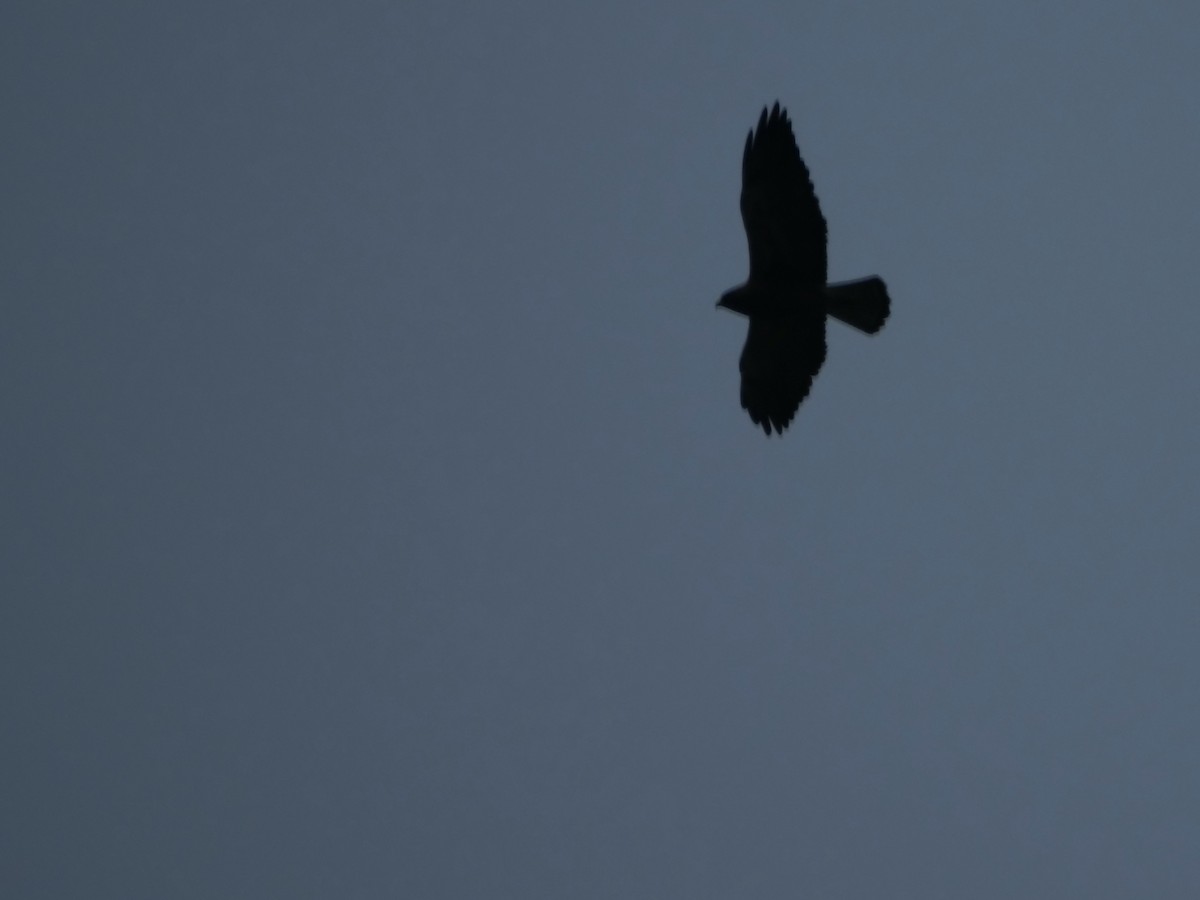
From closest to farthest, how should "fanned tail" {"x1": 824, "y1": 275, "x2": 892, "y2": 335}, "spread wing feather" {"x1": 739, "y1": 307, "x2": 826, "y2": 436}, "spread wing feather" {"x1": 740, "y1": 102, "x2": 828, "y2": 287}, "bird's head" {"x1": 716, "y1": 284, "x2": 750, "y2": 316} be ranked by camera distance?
"spread wing feather" {"x1": 740, "y1": 102, "x2": 828, "y2": 287} < "fanned tail" {"x1": 824, "y1": 275, "x2": 892, "y2": 335} < "bird's head" {"x1": 716, "y1": 284, "x2": 750, "y2": 316} < "spread wing feather" {"x1": 739, "y1": 307, "x2": 826, "y2": 436}

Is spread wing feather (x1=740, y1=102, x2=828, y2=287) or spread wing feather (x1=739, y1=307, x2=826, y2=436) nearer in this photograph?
spread wing feather (x1=740, y1=102, x2=828, y2=287)

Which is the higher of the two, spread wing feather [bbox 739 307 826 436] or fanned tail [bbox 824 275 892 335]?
fanned tail [bbox 824 275 892 335]

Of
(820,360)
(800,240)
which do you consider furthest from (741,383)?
(800,240)

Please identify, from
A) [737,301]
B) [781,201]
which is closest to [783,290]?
[737,301]

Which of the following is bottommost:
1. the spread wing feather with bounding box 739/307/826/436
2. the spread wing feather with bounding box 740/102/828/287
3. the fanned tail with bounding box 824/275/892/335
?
the spread wing feather with bounding box 739/307/826/436

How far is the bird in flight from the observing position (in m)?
15.8

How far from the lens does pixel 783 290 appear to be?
1633cm

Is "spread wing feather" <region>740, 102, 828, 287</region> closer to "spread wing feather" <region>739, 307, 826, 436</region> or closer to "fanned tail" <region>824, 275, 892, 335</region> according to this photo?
"fanned tail" <region>824, 275, 892, 335</region>

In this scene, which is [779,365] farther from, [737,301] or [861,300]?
[861,300]

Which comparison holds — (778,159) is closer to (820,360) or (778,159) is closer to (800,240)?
(800,240)

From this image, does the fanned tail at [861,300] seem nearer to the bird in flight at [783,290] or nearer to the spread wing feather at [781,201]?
the bird in flight at [783,290]

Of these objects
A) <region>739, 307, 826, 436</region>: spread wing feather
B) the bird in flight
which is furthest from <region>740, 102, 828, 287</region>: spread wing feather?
<region>739, 307, 826, 436</region>: spread wing feather

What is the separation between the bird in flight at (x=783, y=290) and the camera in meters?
15.8

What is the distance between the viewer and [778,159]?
1584 centimetres
